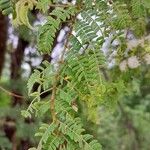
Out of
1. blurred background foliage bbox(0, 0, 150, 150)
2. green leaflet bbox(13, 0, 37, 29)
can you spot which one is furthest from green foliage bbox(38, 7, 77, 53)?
blurred background foliage bbox(0, 0, 150, 150)

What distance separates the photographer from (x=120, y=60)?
1.24 meters

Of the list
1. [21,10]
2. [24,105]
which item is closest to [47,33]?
[21,10]

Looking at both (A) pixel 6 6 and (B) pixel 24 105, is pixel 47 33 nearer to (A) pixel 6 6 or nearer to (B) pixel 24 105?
(A) pixel 6 6

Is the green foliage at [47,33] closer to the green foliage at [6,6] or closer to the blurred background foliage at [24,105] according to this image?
the green foliage at [6,6]

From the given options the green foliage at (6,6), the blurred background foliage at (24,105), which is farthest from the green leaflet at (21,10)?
the blurred background foliage at (24,105)

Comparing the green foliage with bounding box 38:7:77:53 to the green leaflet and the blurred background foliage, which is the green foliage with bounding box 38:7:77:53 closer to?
the green leaflet

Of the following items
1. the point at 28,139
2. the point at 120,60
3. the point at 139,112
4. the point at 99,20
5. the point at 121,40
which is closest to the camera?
the point at 99,20

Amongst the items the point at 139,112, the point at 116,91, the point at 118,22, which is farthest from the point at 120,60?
the point at 139,112

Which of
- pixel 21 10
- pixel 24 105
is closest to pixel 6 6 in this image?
pixel 21 10

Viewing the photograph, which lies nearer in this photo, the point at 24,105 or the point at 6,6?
the point at 6,6

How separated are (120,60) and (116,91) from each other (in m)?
0.09

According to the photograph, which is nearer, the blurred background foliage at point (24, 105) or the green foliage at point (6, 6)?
the green foliage at point (6, 6)

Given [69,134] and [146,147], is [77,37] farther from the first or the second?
[146,147]

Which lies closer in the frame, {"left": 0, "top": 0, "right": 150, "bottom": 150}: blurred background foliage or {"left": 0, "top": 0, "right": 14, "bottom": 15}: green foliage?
{"left": 0, "top": 0, "right": 14, "bottom": 15}: green foliage
